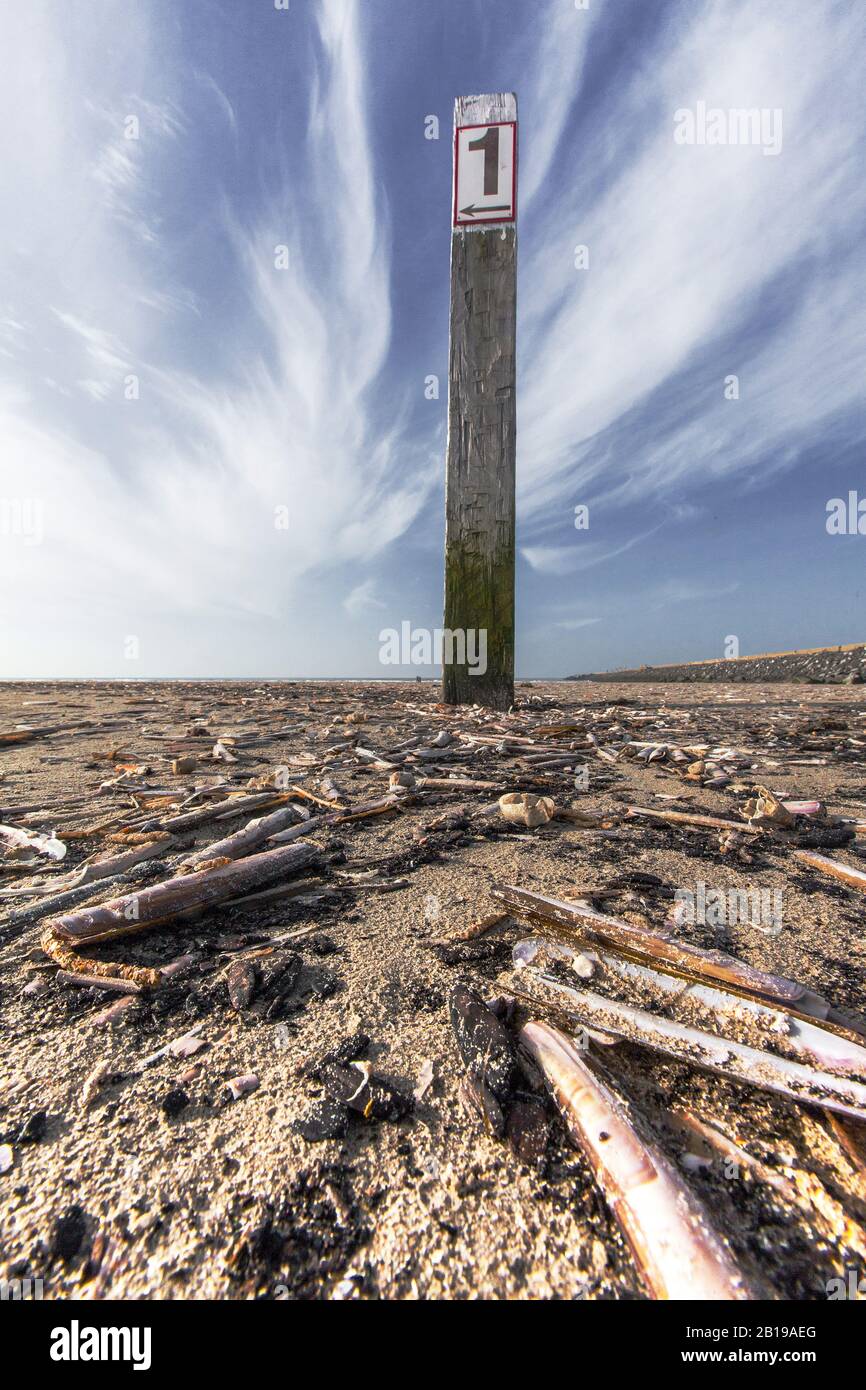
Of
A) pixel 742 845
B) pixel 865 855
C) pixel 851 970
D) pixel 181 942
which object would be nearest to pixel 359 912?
pixel 181 942

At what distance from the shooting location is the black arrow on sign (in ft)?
16.9

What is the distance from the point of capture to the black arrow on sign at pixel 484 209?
514 cm

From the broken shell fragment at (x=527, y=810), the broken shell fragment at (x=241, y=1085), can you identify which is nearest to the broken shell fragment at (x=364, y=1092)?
the broken shell fragment at (x=241, y=1085)

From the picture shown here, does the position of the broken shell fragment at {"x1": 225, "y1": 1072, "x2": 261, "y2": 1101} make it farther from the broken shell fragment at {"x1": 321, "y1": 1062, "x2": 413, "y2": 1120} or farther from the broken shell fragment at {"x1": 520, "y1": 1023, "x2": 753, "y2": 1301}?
the broken shell fragment at {"x1": 520, "y1": 1023, "x2": 753, "y2": 1301}

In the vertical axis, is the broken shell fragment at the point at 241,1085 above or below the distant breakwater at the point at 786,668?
below

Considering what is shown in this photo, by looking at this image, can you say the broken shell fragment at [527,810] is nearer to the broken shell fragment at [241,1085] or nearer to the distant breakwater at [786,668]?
the broken shell fragment at [241,1085]

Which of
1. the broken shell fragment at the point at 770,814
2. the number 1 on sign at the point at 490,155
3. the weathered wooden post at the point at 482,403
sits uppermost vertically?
the number 1 on sign at the point at 490,155

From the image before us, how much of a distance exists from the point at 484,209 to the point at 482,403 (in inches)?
70.0

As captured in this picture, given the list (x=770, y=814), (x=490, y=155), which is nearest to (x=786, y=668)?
(x=490, y=155)

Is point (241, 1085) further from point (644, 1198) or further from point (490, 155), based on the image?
point (490, 155)

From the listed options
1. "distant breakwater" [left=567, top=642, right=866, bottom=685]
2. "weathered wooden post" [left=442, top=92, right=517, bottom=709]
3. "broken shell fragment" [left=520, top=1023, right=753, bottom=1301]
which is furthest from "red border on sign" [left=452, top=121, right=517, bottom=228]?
"distant breakwater" [left=567, top=642, right=866, bottom=685]

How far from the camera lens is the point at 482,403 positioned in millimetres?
5160
